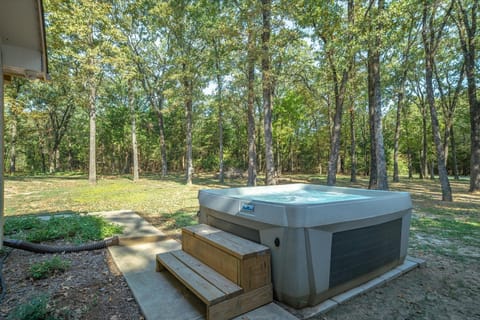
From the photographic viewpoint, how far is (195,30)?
1117cm

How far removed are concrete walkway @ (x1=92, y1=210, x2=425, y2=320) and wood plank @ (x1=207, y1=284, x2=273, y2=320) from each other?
4cm

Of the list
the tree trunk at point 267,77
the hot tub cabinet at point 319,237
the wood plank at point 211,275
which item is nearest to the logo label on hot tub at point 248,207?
the hot tub cabinet at point 319,237

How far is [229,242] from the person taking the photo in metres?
1.88

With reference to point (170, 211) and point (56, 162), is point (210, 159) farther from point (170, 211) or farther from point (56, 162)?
point (170, 211)

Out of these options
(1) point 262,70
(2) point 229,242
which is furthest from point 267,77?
(2) point 229,242

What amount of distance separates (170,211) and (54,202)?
3341 mm

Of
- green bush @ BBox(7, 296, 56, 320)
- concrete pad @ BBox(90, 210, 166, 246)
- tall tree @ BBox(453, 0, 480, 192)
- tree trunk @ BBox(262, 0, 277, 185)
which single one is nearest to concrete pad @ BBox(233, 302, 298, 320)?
green bush @ BBox(7, 296, 56, 320)

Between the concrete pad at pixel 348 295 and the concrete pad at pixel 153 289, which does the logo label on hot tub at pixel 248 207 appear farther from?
the concrete pad at pixel 348 295

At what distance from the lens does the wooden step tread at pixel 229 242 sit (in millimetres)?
1681

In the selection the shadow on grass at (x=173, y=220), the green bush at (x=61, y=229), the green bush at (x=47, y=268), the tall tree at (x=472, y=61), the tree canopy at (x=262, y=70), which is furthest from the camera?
the tall tree at (x=472, y=61)

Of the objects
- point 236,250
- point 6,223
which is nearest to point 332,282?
point 236,250

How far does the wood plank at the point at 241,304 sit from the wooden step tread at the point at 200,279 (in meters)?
0.04

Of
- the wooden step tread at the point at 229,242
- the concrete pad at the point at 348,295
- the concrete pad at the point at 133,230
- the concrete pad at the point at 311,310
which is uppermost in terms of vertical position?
the wooden step tread at the point at 229,242

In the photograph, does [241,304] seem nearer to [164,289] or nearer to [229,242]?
[229,242]
